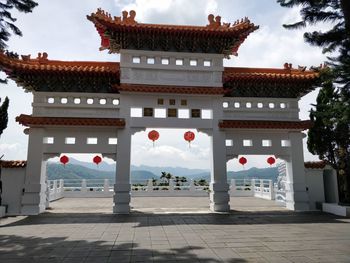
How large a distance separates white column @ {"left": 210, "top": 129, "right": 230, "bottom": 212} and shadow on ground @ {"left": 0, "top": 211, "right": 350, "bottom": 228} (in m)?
0.53

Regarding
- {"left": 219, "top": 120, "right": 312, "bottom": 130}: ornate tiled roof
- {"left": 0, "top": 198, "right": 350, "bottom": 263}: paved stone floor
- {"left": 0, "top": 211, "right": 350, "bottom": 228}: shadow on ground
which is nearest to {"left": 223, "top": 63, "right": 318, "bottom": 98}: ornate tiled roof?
{"left": 219, "top": 120, "right": 312, "bottom": 130}: ornate tiled roof

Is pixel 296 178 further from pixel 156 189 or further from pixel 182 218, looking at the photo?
pixel 156 189

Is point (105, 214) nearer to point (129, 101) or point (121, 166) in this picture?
point (121, 166)

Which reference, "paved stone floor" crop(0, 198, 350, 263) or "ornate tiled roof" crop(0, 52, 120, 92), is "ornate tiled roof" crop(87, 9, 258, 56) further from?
"paved stone floor" crop(0, 198, 350, 263)

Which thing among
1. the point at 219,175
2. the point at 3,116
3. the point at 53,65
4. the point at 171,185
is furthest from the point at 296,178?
the point at 3,116

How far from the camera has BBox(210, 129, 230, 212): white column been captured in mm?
11359

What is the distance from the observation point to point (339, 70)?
887 centimetres

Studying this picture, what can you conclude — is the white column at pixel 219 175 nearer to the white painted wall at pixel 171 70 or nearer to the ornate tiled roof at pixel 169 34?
the white painted wall at pixel 171 70

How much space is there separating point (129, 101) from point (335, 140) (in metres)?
9.15

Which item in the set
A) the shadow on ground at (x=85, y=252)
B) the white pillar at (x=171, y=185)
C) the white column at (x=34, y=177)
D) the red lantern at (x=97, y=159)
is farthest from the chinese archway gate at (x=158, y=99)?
the white pillar at (x=171, y=185)

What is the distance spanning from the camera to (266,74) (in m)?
12.0

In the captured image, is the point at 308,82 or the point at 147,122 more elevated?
the point at 308,82

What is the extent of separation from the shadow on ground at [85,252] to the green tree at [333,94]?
19.5 ft

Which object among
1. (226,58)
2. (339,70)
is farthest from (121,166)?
(339,70)
